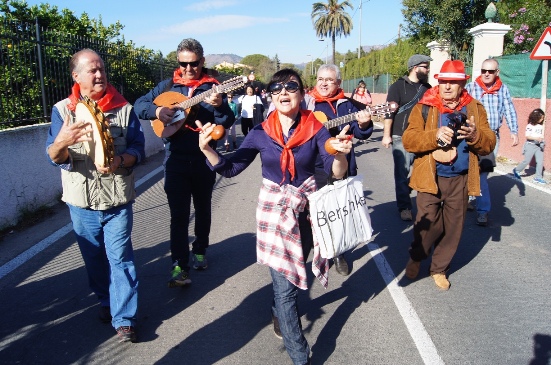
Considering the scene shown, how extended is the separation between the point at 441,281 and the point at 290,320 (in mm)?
1994

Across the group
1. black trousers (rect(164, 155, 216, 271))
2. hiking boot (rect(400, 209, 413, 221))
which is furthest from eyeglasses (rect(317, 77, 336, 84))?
hiking boot (rect(400, 209, 413, 221))

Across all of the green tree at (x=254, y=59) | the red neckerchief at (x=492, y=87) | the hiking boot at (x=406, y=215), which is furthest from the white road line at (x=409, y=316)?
the green tree at (x=254, y=59)

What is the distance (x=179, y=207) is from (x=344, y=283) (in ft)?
5.52

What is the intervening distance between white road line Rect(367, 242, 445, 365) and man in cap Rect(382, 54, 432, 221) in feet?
5.01

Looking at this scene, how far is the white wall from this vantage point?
6555mm

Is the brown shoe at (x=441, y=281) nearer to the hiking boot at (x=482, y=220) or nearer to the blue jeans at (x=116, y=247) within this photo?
the hiking boot at (x=482, y=220)

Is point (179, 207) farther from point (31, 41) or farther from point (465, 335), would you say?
point (31, 41)

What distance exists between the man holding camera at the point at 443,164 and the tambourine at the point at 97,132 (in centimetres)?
254

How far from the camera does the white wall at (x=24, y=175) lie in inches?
258

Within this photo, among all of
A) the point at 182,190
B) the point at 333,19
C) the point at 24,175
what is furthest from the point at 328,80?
the point at 333,19

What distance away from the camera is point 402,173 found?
267 inches

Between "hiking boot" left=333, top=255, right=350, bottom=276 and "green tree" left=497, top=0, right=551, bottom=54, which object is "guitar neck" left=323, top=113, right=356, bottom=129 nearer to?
"hiking boot" left=333, top=255, right=350, bottom=276

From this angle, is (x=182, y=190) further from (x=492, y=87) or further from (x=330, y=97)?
(x=492, y=87)

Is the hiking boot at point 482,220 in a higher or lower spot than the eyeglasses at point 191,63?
lower
